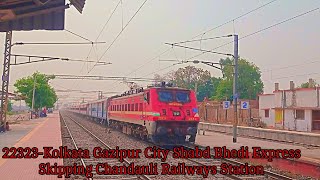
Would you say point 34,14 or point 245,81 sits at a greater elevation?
point 245,81

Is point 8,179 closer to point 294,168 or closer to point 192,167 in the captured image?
point 192,167

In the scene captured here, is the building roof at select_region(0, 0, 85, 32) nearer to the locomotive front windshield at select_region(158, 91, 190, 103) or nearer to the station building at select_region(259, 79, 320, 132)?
the locomotive front windshield at select_region(158, 91, 190, 103)

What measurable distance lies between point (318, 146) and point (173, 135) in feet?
27.8

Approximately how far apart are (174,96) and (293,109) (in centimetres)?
2355

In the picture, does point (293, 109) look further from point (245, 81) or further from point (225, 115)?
point (245, 81)

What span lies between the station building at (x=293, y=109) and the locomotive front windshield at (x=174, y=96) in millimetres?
20339

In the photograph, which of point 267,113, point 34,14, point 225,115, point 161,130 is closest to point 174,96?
point 161,130

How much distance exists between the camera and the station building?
118 ft

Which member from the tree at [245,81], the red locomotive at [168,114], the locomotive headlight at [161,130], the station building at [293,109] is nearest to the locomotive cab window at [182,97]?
the red locomotive at [168,114]

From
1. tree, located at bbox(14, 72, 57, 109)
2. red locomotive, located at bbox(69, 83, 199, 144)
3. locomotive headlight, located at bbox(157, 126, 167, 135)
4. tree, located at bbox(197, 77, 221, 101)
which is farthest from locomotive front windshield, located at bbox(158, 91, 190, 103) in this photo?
tree, located at bbox(197, 77, 221, 101)

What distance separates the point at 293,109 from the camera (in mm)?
39031

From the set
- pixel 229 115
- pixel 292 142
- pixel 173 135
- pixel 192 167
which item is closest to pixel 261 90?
pixel 229 115

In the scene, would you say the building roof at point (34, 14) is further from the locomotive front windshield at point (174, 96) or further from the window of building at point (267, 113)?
the window of building at point (267, 113)

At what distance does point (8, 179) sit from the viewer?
387 inches
